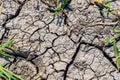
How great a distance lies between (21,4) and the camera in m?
3.68

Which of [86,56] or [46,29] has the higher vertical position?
[46,29]

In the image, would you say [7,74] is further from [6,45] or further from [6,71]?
[6,45]

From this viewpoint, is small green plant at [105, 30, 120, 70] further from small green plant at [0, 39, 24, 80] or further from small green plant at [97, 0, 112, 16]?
small green plant at [0, 39, 24, 80]

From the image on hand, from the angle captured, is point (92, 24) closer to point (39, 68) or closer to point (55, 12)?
point (55, 12)

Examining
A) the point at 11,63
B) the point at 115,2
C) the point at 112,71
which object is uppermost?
the point at 115,2

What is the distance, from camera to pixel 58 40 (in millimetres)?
3586

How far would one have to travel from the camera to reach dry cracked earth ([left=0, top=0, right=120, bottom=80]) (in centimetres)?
352

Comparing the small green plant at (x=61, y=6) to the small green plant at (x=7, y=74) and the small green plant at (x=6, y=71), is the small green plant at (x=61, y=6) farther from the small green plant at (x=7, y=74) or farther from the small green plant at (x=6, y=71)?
the small green plant at (x=7, y=74)

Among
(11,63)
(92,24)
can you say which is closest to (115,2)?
(92,24)

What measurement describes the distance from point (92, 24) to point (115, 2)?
0.32 meters

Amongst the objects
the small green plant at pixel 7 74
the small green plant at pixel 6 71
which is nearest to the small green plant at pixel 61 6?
the small green plant at pixel 6 71

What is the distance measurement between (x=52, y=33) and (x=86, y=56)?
1.32 ft

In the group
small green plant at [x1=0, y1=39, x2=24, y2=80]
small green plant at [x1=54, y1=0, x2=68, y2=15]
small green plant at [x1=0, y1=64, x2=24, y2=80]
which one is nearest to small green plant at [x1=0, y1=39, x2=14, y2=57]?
small green plant at [x1=0, y1=39, x2=24, y2=80]

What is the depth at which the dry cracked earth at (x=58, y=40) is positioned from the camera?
3.52 metres
